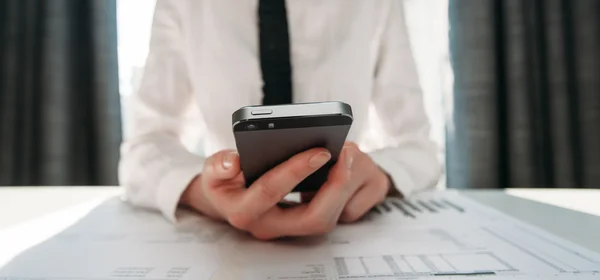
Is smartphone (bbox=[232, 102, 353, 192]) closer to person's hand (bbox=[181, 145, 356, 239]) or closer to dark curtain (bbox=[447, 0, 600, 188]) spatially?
person's hand (bbox=[181, 145, 356, 239])

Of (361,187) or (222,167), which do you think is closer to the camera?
(222,167)

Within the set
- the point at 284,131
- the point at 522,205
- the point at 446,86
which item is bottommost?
the point at 522,205

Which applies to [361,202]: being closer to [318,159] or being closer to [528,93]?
[318,159]

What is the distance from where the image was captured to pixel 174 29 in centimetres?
Answer: 73

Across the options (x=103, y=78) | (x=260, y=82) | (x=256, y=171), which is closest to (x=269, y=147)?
(x=256, y=171)

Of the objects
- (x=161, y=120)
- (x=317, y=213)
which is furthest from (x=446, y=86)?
(x=317, y=213)

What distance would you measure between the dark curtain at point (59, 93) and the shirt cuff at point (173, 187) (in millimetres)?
935

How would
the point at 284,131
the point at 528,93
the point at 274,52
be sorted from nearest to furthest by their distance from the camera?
the point at 284,131
the point at 274,52
the point at 528,93

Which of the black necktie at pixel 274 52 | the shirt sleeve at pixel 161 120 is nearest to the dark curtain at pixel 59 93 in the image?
the shirt sleeve at pixel 161 120

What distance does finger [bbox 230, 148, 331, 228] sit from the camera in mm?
378

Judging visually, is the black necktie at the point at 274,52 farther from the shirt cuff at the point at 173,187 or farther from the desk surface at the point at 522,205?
the desk surface at the point at 522,205

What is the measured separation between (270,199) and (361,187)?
0.51 feet

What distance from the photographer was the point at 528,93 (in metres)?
1.38

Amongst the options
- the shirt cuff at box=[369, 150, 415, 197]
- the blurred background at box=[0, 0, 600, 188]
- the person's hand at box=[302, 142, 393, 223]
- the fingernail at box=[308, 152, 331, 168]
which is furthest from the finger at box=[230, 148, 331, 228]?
the blurred background at box=[0, 0, 600, 188]
